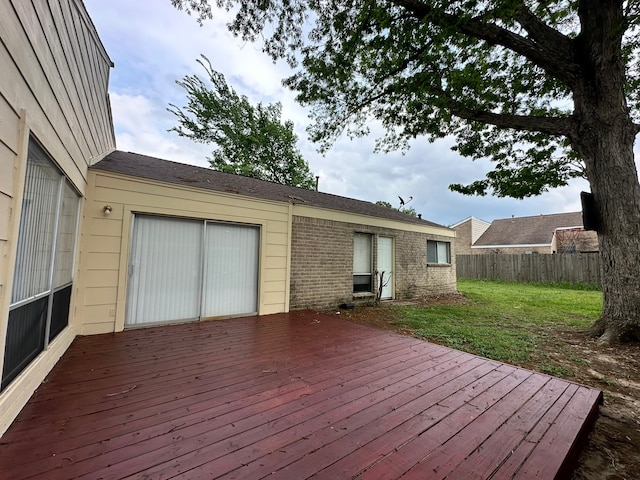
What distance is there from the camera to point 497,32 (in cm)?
488

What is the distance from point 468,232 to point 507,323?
22150mm

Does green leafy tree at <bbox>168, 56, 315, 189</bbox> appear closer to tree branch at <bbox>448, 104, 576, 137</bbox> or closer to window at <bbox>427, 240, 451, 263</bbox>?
window at <bbox>427, 240, 451, 263</bbox>

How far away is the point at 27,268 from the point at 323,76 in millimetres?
6826

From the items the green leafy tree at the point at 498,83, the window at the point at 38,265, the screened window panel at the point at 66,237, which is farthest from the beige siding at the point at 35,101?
the green leafy tree at the point at 498,83

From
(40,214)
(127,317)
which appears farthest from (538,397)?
(127,317)

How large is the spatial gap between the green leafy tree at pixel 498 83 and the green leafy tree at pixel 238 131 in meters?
12.0

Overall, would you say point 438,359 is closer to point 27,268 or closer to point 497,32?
point 27,268

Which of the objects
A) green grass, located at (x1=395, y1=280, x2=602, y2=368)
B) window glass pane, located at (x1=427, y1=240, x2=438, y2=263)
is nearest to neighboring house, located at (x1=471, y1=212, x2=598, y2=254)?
green grass, located at (x1=395, y1=280, x2=602, y2=368)

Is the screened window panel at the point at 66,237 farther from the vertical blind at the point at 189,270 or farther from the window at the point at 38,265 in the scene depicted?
the vertical blind at the point at 189,270

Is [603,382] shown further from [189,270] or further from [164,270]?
[164,270]

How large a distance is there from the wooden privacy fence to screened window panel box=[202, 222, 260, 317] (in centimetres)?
1484

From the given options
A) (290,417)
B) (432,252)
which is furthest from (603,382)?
(432,252)

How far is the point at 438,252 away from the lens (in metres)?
10.9

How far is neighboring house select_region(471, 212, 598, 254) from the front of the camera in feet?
62.9
